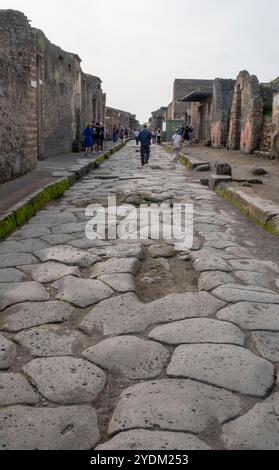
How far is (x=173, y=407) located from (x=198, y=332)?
72 cm

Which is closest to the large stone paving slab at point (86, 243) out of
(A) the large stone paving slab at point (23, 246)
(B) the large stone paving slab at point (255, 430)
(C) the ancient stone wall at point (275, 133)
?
(A) the large stone paving slab at point (23, 246)

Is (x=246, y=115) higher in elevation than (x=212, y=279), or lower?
higher

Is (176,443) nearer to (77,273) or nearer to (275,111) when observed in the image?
(77,273)

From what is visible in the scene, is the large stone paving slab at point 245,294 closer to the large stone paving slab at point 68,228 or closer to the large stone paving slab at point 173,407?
the large stone paving slab at point 173,407

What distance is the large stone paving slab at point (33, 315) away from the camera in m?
2.61

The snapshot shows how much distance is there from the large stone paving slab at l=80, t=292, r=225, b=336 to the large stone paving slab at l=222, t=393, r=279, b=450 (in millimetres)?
882

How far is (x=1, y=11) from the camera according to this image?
10906 millimetres

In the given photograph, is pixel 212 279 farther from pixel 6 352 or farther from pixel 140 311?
pixel 6 352

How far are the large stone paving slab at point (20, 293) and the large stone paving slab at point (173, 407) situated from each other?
1229 millimetres

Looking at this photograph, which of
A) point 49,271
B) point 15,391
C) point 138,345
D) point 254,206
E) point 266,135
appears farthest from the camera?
point 266,135

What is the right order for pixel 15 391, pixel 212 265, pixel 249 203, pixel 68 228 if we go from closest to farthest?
pixel 15 391
pixel 212 265
pixel 68 228
pixel 249 203

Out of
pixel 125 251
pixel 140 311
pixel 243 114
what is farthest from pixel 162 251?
pixel 243 114

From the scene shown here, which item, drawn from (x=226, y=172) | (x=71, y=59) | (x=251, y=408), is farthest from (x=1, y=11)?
(x=251, y=408)

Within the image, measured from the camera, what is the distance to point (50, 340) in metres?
2.43
